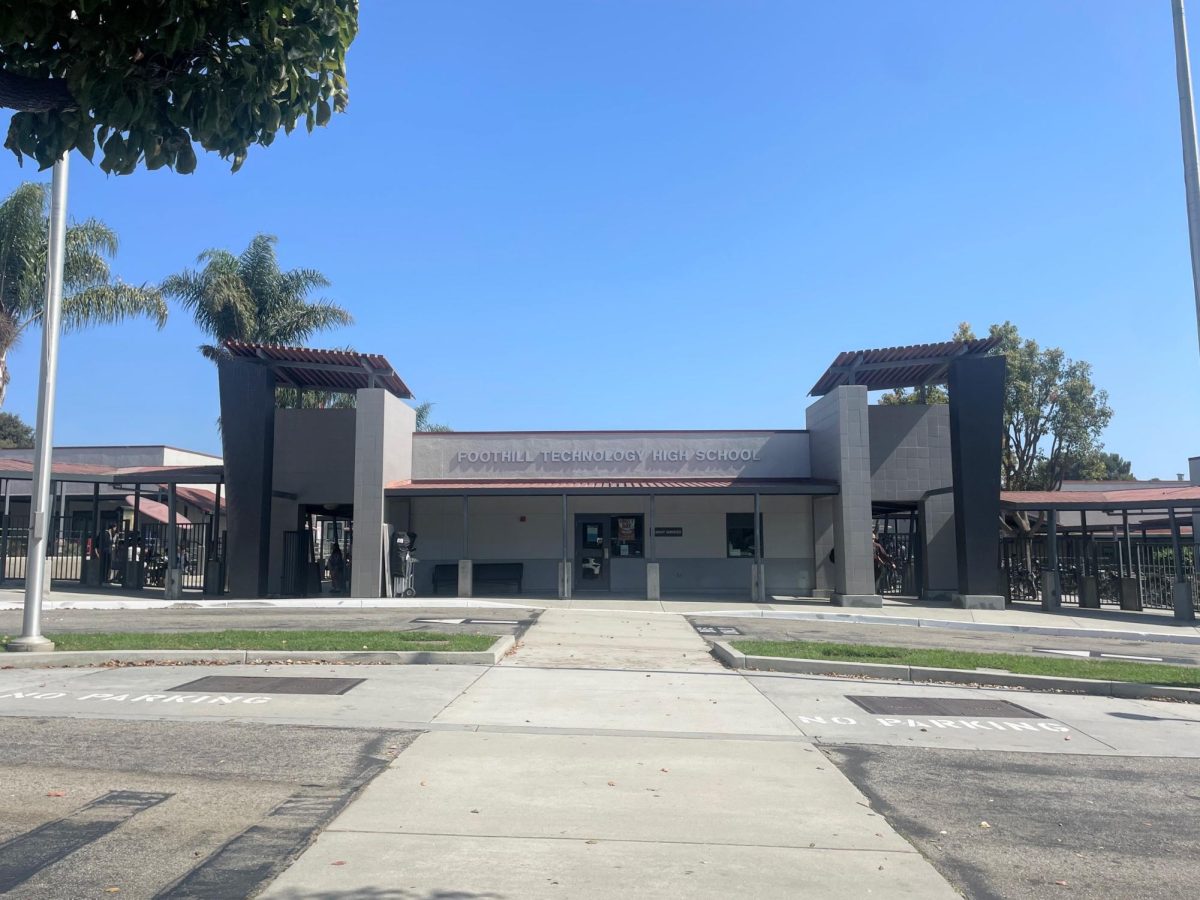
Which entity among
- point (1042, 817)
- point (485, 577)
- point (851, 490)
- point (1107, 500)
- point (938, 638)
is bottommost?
point (1042, 817)

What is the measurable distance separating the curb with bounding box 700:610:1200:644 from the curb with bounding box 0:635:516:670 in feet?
29.5

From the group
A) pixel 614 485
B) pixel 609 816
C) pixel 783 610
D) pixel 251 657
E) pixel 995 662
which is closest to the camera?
pixel 609 816

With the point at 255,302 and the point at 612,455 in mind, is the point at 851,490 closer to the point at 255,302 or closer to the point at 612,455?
the point at 612,455

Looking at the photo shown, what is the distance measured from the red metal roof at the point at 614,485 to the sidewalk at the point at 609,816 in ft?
47.9

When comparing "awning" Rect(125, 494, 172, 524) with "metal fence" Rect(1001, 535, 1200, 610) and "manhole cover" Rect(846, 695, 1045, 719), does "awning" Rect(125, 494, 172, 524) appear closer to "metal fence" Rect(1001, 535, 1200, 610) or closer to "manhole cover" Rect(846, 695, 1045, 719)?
"metal fence" Rect(1001, 535, 1200, 610)

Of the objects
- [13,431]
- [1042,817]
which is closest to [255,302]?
[1042,817]

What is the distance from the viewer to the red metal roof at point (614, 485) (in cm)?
2459

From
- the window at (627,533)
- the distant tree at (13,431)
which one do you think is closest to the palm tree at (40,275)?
the window at (627,533)

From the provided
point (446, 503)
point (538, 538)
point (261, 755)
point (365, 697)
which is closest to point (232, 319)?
point (446, 503)

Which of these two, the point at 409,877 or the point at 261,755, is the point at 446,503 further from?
the point at 409,877

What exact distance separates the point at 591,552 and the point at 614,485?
311 cm

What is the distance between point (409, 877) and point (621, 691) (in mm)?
6260

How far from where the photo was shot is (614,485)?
83.0ft

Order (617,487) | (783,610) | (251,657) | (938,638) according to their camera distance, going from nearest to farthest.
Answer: (251,657), (938,638), (783,610), (617,487)
